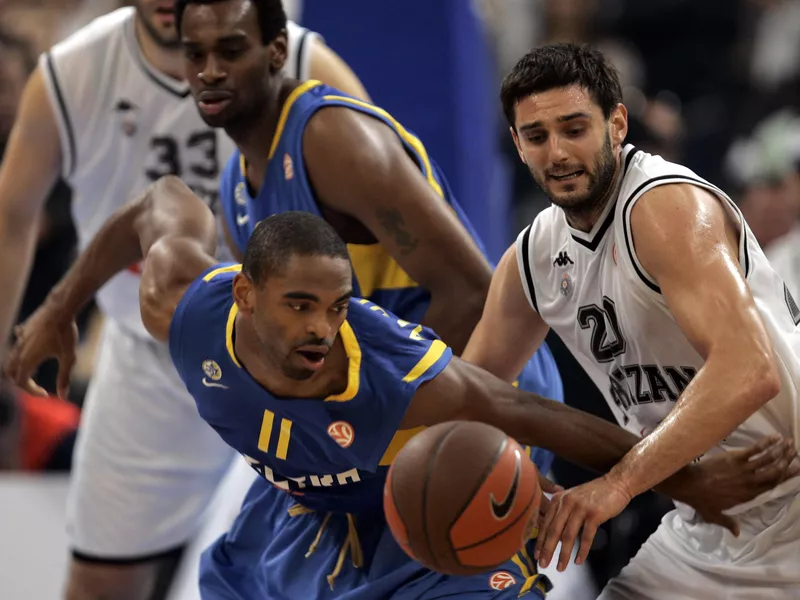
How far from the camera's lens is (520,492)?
279 cm

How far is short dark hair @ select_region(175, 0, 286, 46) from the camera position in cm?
382

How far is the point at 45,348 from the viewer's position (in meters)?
3.83

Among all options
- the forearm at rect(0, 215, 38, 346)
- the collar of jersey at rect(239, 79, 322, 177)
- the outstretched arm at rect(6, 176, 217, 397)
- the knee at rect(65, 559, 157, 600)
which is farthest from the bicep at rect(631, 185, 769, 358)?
the knee at rect(65, 559, 157, 600)

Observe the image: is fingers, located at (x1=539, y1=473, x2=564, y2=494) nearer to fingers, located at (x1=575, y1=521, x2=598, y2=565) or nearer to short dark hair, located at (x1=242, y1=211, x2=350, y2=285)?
fingers, located at (x1=575, y1=521, x2=598, y2=565)

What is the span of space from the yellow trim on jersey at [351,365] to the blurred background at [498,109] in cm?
125

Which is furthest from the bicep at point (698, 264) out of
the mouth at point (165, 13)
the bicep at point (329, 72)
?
the mouth at point (165, 13)

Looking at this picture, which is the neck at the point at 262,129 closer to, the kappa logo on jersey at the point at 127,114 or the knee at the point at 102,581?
the kappa logo on jersey at the point at 127,114

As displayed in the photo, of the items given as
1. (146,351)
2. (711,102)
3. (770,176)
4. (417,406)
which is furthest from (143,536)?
(711,102)

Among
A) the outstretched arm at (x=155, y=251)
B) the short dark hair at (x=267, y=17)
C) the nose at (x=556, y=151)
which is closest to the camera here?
the nose at (x=556, y=151)

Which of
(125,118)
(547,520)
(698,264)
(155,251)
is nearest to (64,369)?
(155,251)

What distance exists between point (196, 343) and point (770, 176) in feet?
14.1

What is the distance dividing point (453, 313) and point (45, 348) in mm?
1256

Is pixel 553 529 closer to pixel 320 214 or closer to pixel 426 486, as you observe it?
pixel 426 486

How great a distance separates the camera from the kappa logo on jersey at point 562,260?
10.8ft
